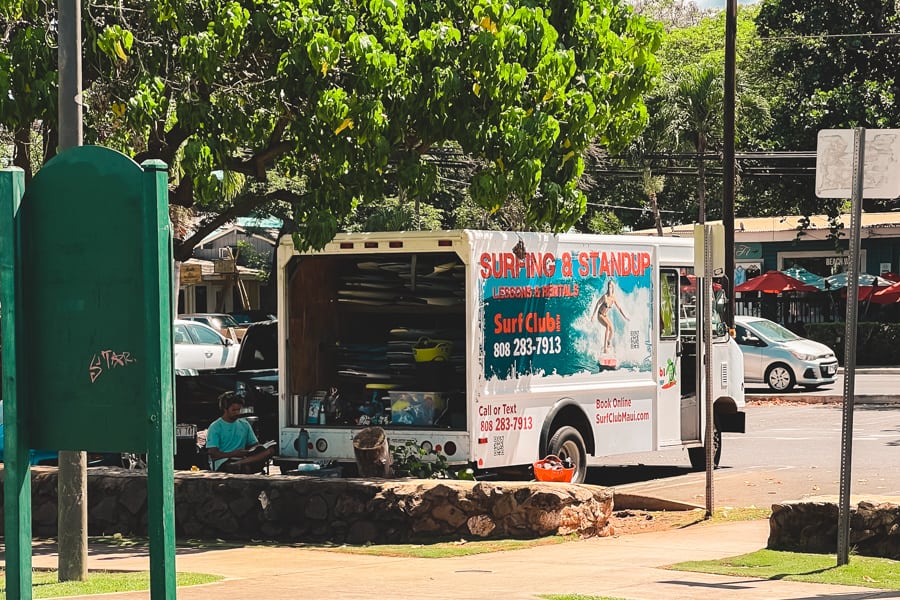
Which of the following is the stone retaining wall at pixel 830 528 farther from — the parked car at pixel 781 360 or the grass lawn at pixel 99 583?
the parked car at pixel 781 360

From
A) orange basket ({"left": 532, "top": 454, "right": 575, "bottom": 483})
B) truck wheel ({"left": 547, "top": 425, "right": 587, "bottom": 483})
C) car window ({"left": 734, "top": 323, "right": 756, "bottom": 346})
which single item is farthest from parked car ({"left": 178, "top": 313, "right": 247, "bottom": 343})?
orange basket ({"left": 532, "top": 454, "right": 575, "bottom": 483})

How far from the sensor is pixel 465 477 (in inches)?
507

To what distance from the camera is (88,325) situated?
20.0 feet

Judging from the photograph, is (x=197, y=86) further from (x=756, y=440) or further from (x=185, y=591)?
(x=756, y=440)

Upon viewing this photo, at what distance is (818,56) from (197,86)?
2461cm

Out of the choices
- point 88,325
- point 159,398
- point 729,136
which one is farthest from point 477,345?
point 729,136

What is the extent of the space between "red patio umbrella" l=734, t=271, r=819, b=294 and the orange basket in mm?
26691

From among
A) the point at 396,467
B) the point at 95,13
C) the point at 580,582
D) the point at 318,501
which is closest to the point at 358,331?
the point at 396,467

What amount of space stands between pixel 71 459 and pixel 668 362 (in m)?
8.21

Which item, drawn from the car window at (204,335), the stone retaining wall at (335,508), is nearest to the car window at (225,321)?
the car window at (204,335)

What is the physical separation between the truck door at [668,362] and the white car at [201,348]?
13008 millimetres

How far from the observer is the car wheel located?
2920cm

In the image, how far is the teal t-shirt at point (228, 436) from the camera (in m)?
13.8

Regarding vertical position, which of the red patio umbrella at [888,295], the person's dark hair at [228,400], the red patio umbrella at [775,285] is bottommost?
the person's dark hair at [228,400]
